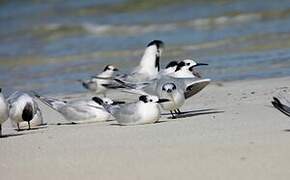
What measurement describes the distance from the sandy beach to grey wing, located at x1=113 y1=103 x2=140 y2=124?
98 millimetres

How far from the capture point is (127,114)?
26.8ft

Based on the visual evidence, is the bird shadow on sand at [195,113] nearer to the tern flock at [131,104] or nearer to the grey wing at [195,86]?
the tern flock at [131,104]

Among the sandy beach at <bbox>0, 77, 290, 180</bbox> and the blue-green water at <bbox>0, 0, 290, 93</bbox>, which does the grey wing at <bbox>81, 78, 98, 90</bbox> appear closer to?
the blue-green water at <bbox>0, 0, 290, 93</bbox>

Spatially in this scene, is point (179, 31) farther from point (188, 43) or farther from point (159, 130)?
point (159, 130)

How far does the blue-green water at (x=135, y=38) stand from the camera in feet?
42.2

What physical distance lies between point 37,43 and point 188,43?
504 centimetres

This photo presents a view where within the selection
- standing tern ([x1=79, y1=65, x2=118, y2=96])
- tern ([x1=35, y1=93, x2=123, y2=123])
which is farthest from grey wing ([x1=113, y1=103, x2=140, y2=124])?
standing tern ([x1=79, y1=65, x2=118, y2=96])

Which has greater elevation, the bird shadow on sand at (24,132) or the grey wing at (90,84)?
the grey wing at (90,84)

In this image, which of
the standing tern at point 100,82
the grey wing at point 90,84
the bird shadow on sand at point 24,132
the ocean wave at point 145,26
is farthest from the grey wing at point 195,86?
the ocean wave at point 145,26

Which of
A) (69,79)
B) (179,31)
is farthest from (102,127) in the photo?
(179,31)

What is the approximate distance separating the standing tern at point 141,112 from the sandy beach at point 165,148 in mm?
87

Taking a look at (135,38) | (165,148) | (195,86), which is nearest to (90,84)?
(195,86)

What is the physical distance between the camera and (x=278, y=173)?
18.4 ft

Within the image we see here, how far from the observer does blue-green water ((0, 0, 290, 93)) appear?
12852 millimetres
